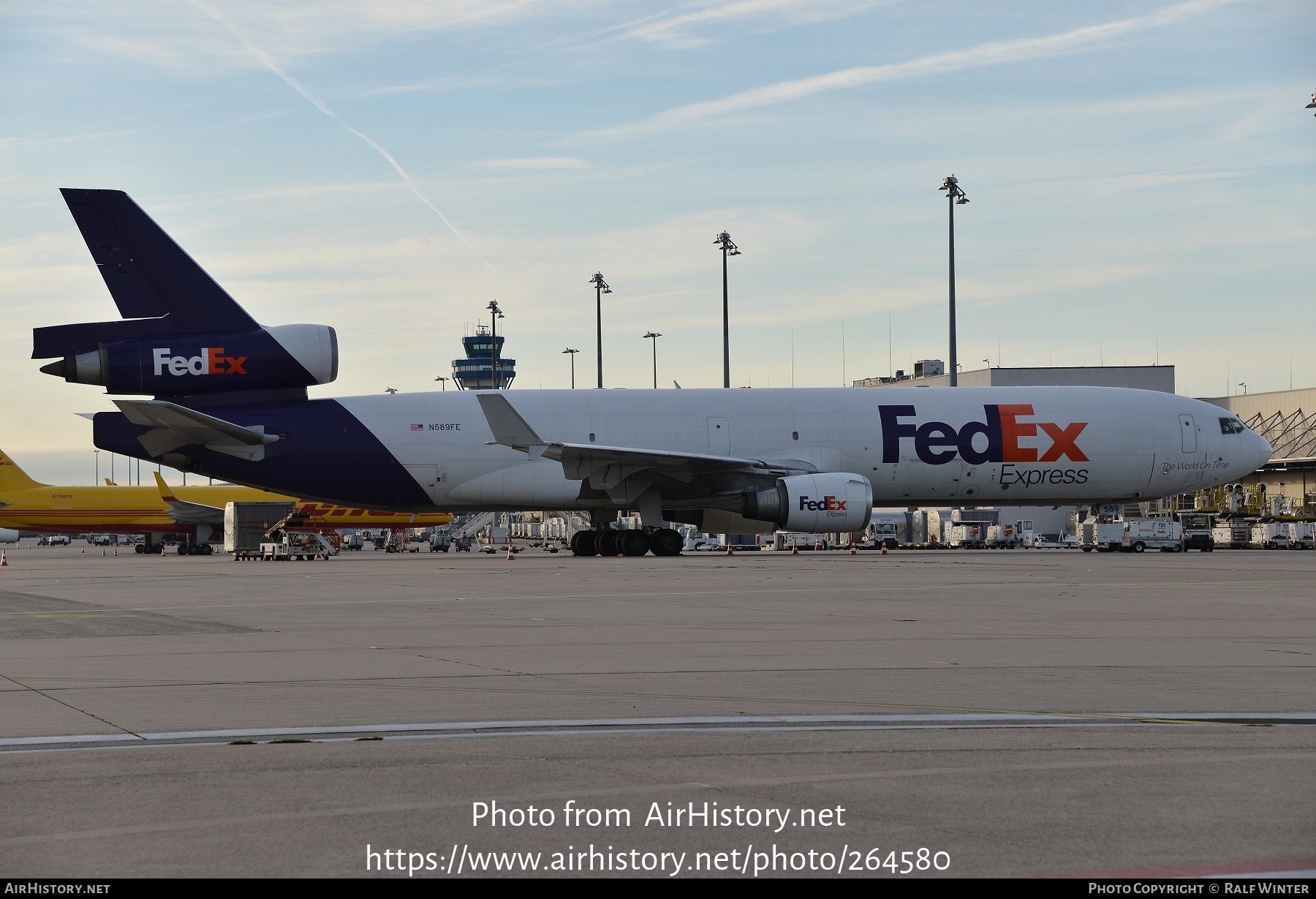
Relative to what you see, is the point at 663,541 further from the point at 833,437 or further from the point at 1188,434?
the point at 1188,434

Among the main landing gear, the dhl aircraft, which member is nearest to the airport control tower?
the dhl aircraft

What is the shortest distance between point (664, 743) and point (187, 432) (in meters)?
31.0

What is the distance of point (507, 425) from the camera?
3550cm

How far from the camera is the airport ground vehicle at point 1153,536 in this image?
4722cm

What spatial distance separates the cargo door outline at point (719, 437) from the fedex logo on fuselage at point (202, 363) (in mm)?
13371

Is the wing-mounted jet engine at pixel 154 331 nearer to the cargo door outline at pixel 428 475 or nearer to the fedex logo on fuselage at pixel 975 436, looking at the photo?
the cargo door outline at pixel 428 475

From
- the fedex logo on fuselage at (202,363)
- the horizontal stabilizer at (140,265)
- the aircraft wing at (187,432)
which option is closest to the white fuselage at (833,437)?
the aircraft wing at (187,432)

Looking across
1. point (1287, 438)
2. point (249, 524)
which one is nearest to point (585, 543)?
point (249, 524)

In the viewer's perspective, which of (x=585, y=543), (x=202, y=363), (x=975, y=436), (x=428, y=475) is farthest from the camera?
(x=585, y=543)

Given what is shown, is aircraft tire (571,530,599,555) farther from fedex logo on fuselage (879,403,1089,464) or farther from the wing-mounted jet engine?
the wing-mounted jet engine

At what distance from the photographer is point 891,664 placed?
11.7 metres

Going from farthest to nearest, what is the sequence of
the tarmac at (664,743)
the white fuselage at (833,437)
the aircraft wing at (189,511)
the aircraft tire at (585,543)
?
1. the aircraft wing at (189,511)
2. the aircraft tire at (585,543)
3. the white fuselage at (833,437)
4. the tarmac at (664,743)

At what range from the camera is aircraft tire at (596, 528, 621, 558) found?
3984cm
